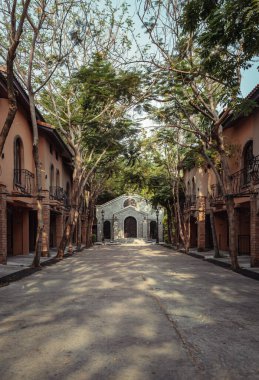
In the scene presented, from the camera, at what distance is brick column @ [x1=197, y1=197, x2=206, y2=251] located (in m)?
27.1

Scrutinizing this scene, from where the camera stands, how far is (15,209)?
21656 millimetres

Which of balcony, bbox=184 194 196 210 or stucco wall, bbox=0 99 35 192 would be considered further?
balcony, bbox=184 194 196 210

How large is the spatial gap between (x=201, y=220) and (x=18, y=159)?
1274 cm

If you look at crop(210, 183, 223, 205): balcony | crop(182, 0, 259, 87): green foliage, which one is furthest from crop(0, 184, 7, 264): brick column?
crop(210, 183, 223, 205): balcony

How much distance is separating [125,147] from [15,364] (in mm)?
18558

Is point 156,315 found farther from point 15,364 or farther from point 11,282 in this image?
point 11,282

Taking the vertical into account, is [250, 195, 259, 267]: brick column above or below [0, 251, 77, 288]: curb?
above

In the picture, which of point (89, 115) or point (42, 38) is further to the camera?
point (89, 115)

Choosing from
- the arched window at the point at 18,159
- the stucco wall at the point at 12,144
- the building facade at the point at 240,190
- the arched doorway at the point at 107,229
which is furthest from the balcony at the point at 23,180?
the arched doorway at the point at 107,229

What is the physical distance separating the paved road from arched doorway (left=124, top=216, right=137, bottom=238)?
151ft

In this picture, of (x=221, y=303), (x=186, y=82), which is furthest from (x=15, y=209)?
(x=221, y=303)

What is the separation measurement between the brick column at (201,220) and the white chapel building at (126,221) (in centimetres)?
2758

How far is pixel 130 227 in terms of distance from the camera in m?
57.0

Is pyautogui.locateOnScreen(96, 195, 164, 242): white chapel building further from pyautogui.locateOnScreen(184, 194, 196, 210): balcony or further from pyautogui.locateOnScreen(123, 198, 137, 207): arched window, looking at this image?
pyautogui.locateOnScreen(184, 194, 196, 210): balcony
